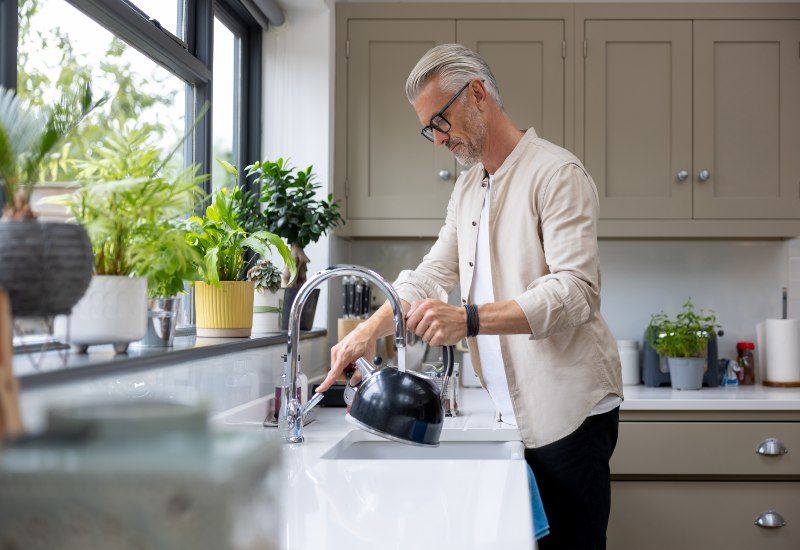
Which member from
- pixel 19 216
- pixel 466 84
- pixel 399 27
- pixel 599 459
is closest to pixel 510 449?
pixel 599 459

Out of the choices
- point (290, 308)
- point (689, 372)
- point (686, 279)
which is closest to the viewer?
point (290, 308)

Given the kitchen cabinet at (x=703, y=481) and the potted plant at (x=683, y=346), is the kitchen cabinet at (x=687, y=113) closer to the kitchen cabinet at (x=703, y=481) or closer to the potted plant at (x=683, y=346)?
the potted plant at (x=683, y=346)

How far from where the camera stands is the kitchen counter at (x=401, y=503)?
1.01 meters

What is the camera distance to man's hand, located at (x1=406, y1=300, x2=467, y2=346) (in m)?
1.51

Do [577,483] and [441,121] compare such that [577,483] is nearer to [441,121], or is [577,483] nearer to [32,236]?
[441,121]

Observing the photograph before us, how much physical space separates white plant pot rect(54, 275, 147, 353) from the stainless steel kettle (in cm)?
35

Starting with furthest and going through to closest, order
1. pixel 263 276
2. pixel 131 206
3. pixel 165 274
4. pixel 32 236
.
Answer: pixel 263 276
pixel 165 274
pixel 131 206
pixel 32 236

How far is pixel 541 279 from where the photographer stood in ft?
5.63

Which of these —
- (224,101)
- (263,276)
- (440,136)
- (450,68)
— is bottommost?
(263,276)

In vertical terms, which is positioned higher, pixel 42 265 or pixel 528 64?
pixel 528 64

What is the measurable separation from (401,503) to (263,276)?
1229mm

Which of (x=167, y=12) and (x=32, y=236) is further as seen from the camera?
(x=167, y=12)

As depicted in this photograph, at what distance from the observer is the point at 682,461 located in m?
2.80

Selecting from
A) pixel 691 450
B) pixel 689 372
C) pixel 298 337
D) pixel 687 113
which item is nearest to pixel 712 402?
pixel 691 450
